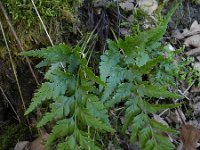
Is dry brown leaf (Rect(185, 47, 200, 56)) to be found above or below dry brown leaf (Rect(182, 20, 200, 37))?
below

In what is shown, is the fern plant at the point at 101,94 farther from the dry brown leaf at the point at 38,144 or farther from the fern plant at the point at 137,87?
the dry brown leaf at the point at 38,144

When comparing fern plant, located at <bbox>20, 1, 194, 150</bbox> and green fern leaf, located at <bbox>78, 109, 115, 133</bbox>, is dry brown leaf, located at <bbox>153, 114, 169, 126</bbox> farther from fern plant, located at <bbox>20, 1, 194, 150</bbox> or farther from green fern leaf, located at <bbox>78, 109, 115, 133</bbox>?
green fern leaf, located at <bbox>78, 109, 115, 133</bbox>

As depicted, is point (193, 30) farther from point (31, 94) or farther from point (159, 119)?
point (31, 94)

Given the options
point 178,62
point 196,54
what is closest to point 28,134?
point 178,62

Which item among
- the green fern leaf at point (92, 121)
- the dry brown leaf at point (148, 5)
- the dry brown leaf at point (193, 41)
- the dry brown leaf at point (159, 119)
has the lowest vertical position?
the dry brown leaf at point (159, 119)

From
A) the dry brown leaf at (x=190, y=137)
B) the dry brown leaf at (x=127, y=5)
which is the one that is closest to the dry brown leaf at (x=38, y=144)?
the dry brown leaf at (x=190, y=137)

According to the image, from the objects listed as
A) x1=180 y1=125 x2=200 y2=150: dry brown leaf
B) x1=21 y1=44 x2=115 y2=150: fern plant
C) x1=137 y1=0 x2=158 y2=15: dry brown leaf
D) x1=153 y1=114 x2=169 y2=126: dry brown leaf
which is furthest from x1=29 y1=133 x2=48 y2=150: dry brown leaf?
x1=137 y1=0 x2=158 y2=15: dry brown leaf

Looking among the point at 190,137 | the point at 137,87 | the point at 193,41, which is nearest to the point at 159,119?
the point at 190,137
